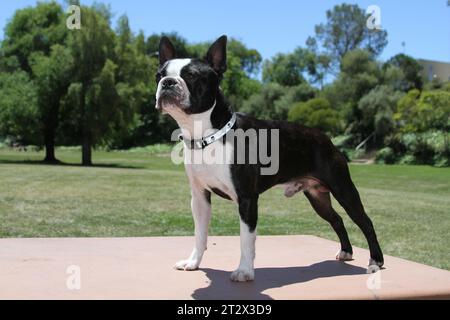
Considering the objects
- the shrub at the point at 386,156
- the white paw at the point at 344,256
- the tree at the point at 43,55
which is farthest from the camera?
the shrub at the point at 386,156

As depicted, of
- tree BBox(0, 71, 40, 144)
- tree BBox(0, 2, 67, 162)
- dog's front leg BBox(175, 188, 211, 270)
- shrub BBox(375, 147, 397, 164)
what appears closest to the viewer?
dog's front leg BBox(175, 188, 211, 270)

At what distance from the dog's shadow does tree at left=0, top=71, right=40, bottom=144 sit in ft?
100

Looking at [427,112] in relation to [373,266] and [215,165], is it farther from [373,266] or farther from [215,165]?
[215,165]

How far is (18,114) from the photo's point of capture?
32.9 m

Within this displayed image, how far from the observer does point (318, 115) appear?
153 feet

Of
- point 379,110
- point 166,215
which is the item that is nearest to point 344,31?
point 379,110

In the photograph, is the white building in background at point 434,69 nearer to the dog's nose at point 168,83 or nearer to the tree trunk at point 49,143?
the tree trunk at point 49,143

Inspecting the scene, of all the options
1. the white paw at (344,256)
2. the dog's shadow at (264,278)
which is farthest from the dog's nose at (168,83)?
the white paw at (344,256)

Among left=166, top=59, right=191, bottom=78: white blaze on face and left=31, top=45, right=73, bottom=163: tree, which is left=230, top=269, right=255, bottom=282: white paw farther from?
left=31, top=45, right=73, bottom=163: tree

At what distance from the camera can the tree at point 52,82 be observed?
32719 mm

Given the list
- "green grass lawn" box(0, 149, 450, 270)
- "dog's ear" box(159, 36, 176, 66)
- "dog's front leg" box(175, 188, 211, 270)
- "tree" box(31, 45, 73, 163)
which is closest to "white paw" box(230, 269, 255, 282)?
"dog's front leg" box(175, 188, 211, 270)

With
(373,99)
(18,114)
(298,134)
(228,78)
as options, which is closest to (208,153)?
(298,134)

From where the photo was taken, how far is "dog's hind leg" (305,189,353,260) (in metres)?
5.00
